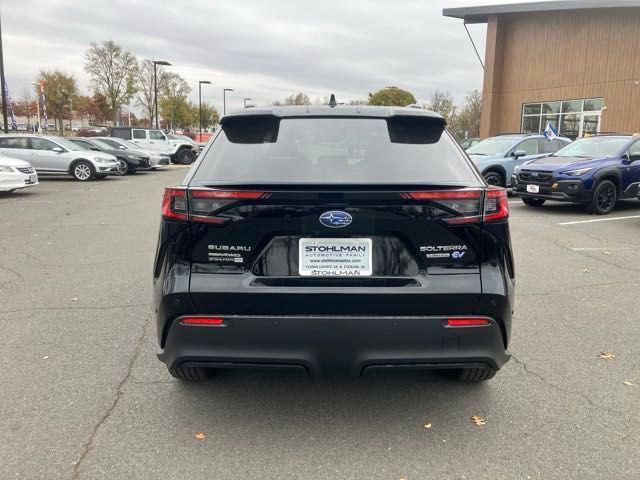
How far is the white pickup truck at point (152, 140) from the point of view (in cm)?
2911

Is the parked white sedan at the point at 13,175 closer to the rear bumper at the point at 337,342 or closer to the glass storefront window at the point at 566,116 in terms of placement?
the rear bumper at the point at 337,342

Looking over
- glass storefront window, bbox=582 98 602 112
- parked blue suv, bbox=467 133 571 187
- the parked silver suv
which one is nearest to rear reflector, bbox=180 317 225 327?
parked blue suv, bbox=467 133 571 187

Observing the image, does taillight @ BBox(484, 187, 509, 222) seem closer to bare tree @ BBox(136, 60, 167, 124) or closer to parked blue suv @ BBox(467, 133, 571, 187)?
parked blue suv @ BBox(467, 133, 571, 187)

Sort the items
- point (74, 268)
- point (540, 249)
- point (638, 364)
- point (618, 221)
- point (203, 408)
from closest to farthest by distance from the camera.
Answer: point (203, 408)
point (638, 364)
point (74, 268)
point (540, 249)
point (618, 221)

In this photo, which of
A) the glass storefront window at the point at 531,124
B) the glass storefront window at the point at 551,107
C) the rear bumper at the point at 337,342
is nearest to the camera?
the rear bumper at the point at 337,342

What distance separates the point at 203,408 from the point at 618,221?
9.73 meters

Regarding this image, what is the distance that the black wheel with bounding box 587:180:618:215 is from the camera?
10859mm

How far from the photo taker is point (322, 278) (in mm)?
2607

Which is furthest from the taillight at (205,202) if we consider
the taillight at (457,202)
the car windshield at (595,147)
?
the car windshield at (595,147)

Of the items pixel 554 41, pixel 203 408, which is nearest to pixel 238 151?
pixel 203 408

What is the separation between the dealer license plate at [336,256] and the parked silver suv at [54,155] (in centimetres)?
1866

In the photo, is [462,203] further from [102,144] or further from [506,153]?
[102,144]

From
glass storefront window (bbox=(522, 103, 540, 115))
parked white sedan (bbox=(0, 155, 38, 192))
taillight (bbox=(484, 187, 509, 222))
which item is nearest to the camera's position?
taillight (bbox=(484, 187, 509, 222))

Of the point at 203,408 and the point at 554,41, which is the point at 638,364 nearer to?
the point at 203,408
